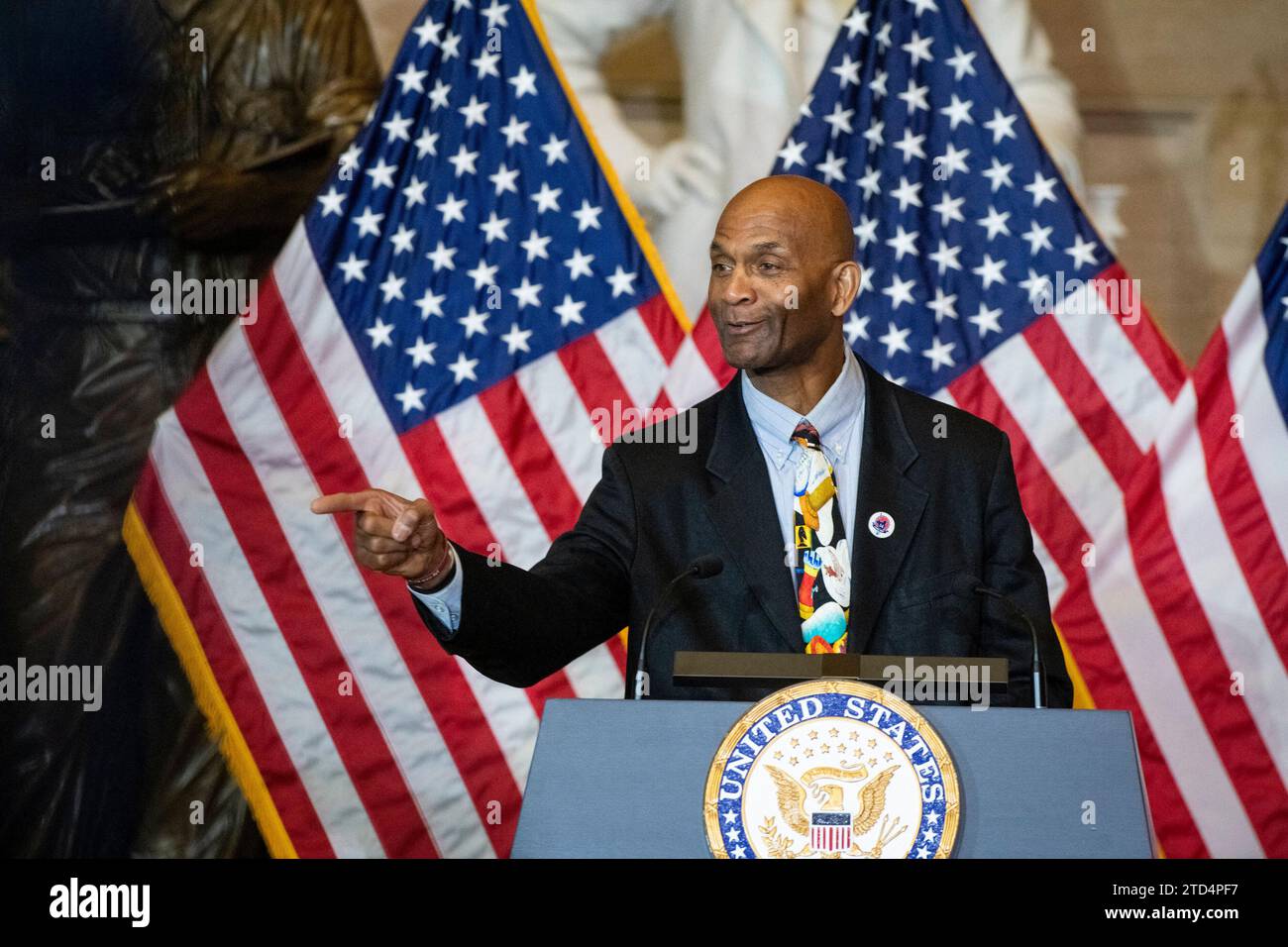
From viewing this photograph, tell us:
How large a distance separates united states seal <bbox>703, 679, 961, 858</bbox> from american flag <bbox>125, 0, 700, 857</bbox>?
2960 mm

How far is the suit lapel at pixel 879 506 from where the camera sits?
3.14 m

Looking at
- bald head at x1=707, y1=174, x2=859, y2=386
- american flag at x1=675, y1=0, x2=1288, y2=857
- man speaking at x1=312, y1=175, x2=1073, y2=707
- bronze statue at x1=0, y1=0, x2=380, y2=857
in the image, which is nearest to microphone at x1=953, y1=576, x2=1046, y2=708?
man speaking at x1=312, y1=175, x2=1073, y2=707

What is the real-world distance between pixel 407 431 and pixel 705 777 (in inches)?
125

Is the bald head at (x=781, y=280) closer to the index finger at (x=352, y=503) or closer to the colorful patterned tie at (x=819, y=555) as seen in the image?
the colorful patterned tie at (x=819, y=555)

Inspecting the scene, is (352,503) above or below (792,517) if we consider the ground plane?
below

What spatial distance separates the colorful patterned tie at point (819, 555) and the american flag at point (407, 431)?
77.5 inches

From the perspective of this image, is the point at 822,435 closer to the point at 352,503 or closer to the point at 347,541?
the point at 352,503

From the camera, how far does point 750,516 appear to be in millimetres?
3223

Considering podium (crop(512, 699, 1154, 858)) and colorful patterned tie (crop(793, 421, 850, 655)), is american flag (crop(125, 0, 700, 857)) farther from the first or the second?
podium (crop(512, 699, 1154, 858))

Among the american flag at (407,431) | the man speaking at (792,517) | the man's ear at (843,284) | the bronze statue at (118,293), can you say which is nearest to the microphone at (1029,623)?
the man speaking at (792,517)

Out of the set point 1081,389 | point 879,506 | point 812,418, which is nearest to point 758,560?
point 879,506

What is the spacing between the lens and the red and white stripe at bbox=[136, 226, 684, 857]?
205 inches

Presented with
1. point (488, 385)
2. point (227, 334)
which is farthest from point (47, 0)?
point (488, 385)
